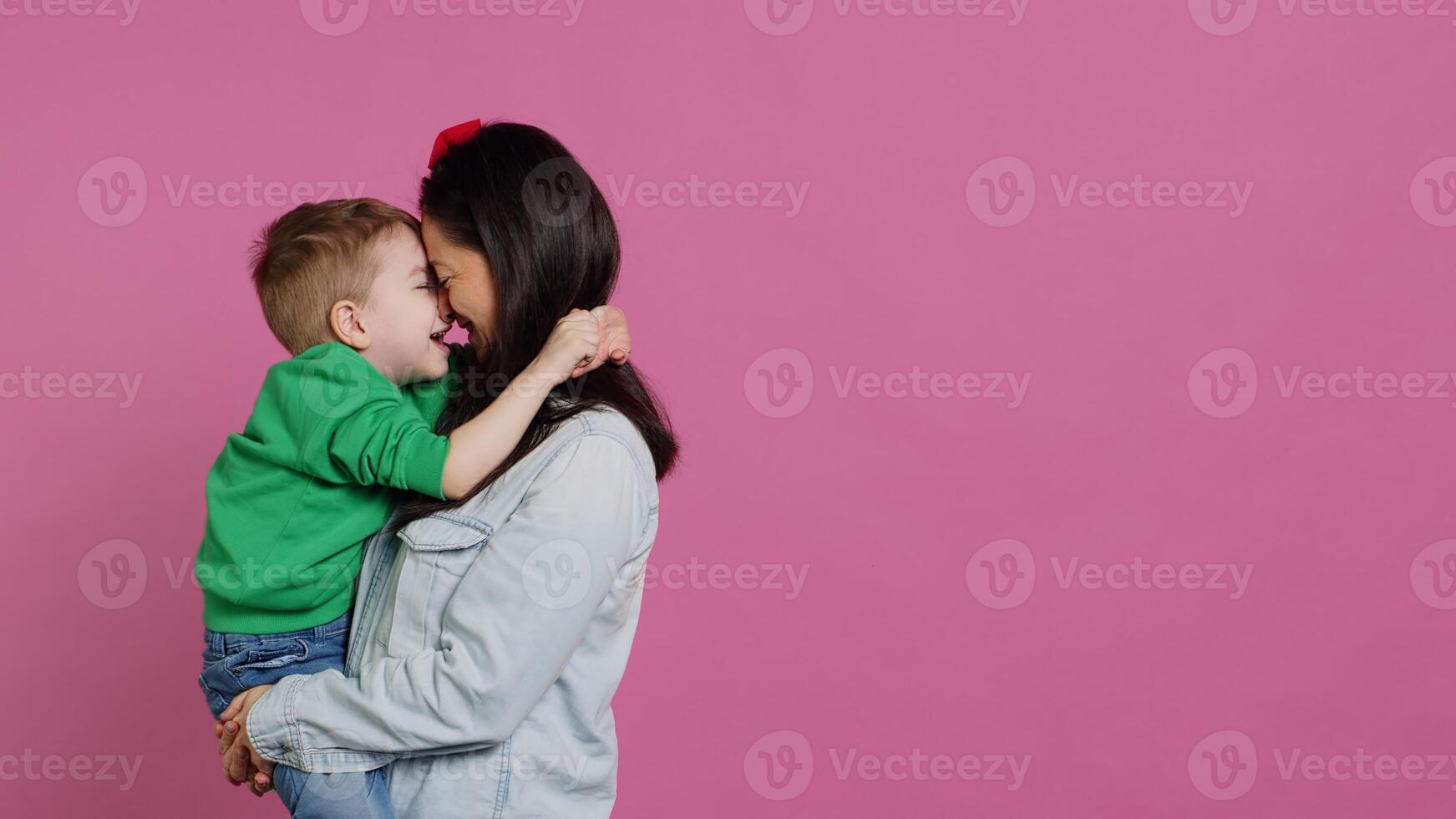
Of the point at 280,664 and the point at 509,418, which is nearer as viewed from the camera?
the point at 509,418

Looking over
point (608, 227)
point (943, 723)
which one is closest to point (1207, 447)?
point (943, 723)

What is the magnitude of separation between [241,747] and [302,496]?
0.36m

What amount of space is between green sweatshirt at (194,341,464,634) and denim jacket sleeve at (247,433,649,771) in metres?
0.22

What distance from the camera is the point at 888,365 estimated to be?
10.1 feet

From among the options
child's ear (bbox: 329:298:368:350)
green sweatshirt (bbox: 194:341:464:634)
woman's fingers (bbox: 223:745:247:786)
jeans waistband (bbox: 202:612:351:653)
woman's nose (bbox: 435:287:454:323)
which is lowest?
woman's fingers (bbox: 223:745:247:786)

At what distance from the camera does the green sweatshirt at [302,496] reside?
174 centimetres

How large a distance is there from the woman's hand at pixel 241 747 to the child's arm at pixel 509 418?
1.36 ft

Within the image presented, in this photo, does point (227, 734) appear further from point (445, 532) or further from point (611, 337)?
point (611, 337)

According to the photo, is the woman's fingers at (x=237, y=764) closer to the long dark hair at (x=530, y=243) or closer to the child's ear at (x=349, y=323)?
the long dark hair at (x=530, y=243)

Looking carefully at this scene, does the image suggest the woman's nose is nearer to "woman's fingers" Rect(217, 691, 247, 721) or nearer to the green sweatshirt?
the green sweatshirt

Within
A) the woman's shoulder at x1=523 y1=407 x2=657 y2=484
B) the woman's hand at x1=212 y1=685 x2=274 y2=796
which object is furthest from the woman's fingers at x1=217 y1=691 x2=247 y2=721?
the woman's shoulder at x1=523 y1=407 x2=657 y2=484

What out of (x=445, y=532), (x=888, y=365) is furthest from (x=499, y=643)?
(x=888, y=365)

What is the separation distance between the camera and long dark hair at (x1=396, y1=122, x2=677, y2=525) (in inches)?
65.3

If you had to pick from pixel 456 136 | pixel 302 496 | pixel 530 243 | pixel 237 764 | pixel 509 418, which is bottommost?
pixel 237 764
